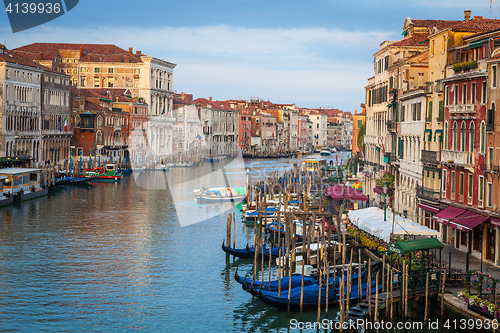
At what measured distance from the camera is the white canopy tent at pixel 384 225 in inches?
784

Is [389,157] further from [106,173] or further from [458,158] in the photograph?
[106,173]

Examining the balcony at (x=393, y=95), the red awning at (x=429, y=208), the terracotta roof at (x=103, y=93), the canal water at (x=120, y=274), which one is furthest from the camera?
the terracotta roof at (x=103, y=93)

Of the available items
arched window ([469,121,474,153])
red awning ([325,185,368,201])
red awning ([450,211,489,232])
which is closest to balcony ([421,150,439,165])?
arched window ([469,121,474,153])

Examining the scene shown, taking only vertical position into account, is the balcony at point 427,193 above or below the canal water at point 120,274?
above

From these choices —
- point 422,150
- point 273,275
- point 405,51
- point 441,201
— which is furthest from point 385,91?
point 273,275

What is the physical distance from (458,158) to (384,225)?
10.5ft

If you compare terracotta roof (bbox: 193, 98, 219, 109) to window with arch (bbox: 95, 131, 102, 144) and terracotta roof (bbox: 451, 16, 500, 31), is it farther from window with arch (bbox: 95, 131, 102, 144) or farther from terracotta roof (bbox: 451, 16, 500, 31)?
terracotta roof (bbox: 451, 16, 500, 31)

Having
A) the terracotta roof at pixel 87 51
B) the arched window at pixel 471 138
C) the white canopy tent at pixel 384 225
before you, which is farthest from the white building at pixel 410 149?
the terracotta roof at pixel 87 51

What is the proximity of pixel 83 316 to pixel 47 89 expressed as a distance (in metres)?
41.9

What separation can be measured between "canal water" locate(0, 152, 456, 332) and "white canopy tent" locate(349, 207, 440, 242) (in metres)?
4.07

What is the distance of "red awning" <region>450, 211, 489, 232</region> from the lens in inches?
760

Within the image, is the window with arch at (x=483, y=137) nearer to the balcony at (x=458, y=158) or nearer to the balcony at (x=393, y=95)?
the balcony at (x=458, y=158)

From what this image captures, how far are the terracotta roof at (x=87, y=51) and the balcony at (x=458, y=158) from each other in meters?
64.8

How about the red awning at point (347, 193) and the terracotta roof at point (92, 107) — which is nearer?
the red awning at point (347, 193)
